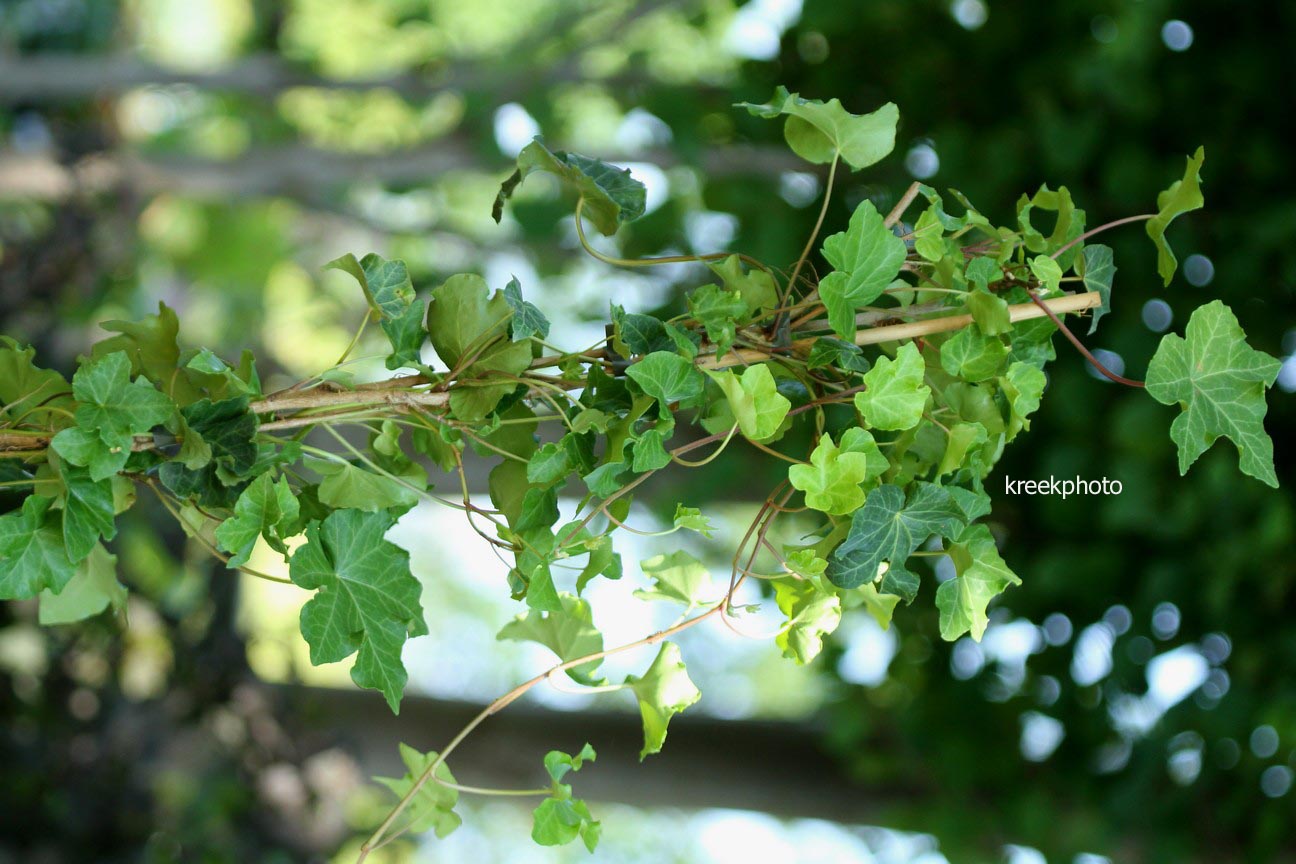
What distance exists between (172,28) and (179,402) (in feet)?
13.8

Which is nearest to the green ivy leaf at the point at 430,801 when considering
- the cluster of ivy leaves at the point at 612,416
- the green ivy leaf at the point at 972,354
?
the cluster of ivy leaves at the point at 612,416

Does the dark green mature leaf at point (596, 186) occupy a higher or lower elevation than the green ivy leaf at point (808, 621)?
higher

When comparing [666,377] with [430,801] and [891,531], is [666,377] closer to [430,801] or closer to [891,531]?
[891,531]

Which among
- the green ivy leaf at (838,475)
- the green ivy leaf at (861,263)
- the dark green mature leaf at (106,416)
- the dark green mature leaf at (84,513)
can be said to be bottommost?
the dark green mature leaf at (84,513)

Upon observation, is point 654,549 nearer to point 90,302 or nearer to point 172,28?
point 90,302

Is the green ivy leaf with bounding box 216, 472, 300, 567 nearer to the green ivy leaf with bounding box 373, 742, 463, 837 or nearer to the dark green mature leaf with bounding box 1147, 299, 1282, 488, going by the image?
the green ivy leaf with bounding box 373, 742, 463, 837

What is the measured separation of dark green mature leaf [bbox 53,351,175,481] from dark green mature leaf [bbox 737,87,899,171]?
21 cm

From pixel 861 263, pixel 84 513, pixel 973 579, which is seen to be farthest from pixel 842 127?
pixel 84 513

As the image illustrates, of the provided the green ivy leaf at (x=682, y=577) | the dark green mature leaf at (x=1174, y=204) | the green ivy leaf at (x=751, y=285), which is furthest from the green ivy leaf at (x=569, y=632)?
the dark green mature leaf at (x=1174, y=204)

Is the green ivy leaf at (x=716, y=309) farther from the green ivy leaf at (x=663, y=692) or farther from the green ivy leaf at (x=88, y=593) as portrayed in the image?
the green ivy leaf at (x=88, y=593)

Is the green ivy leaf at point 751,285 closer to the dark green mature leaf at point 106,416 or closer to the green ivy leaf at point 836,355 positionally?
the green ivy leaf at point 836,355

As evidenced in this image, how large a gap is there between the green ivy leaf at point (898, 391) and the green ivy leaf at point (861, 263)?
0.06ft

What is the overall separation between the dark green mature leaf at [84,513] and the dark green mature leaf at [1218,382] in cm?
32

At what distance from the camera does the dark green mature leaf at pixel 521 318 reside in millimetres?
333
